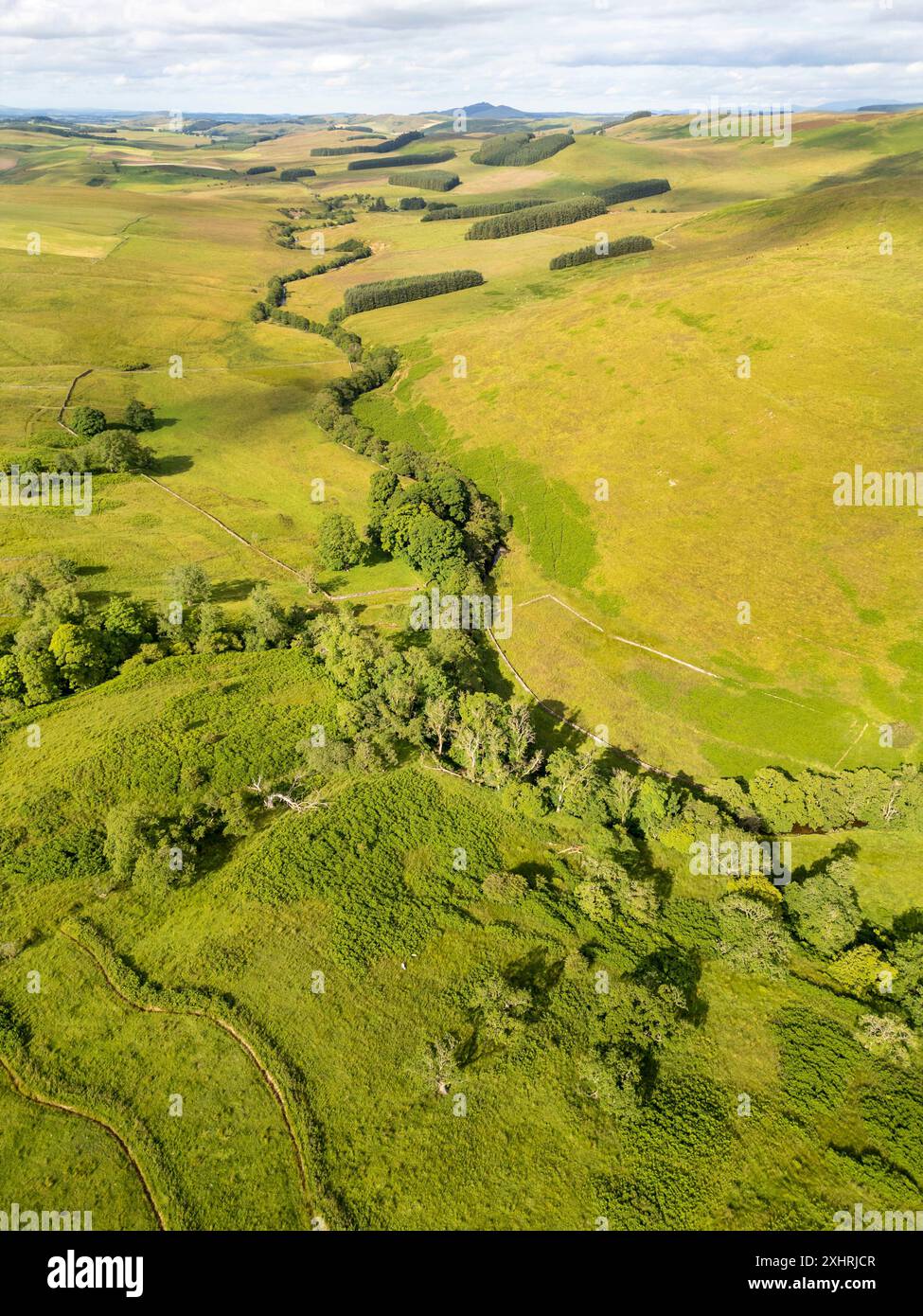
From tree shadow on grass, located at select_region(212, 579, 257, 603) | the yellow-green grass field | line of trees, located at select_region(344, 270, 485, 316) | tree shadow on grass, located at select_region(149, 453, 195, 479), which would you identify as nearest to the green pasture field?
the yellow-green grass field

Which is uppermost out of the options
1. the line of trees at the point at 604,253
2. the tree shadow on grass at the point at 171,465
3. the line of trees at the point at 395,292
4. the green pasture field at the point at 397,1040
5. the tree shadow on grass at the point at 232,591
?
the line of trees at the point at 604,253

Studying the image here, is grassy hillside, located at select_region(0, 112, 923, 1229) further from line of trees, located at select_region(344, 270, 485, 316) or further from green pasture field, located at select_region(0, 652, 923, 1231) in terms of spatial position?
line of trees, located at select_region(344, 270, 485, 316)

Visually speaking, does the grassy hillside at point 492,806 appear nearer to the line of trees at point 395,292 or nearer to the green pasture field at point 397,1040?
the green pasture field at point 397,1040

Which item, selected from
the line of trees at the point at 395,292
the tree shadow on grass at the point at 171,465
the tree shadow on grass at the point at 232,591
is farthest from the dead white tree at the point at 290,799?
the line of trees at the point at 395,292

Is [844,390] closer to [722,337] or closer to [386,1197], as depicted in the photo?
[722,337]

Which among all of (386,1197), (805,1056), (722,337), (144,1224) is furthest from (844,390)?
(144,1224)

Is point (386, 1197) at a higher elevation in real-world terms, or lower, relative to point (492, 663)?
lower

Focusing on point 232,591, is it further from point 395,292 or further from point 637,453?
point 395,292

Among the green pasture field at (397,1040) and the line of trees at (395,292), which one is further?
the line of trees at (395,292)
